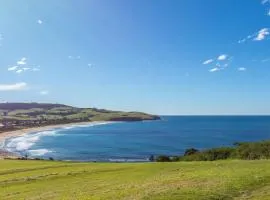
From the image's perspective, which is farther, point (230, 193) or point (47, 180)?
point (47, 180)

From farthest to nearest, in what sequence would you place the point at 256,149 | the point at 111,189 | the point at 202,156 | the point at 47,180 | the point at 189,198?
the point at 202,156
the point at 256,149
the point at 47,180
the point at 111,189
the point at 189,198

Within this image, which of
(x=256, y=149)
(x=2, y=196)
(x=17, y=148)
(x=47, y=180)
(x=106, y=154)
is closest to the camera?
(x=2, y=196)

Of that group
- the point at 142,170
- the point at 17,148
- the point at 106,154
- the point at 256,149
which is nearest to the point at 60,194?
the point at 142,170

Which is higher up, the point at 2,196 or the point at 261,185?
the point at 261,185

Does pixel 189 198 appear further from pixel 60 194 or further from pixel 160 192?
pixel 60 194

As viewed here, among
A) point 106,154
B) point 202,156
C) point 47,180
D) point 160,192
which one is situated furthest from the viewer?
point 106,154

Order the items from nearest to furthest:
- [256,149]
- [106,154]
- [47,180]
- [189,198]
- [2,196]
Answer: [189,198]
[2,196]
[47,180]
[256,149]
[106,154]

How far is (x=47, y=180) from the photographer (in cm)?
3603

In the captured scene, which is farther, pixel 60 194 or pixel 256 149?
pixel 256 149

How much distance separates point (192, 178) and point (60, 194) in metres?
9.35

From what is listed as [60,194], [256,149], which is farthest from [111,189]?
[256,149]

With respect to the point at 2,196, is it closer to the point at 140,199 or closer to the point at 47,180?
the point at 47,180

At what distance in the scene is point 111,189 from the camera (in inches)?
1051

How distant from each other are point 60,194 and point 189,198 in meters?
10.1
